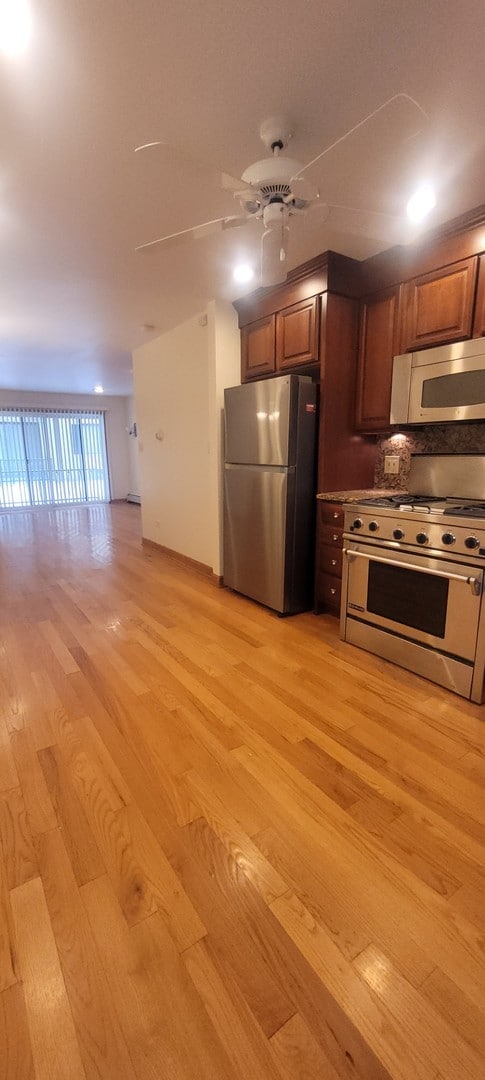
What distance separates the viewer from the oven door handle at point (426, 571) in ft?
6.48

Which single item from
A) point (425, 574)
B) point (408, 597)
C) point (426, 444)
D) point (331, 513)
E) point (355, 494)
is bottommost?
point (408, 597)

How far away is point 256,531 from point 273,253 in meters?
1.83

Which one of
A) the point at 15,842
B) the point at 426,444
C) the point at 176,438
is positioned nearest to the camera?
the point at 15,842

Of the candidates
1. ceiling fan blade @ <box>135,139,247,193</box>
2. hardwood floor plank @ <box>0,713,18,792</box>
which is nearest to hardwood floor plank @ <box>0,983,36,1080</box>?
hardwood floor plank @ <box>0,713,18,792</box>

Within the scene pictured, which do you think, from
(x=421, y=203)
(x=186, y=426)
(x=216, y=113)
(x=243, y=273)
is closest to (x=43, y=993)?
A: (x=216, y=113)

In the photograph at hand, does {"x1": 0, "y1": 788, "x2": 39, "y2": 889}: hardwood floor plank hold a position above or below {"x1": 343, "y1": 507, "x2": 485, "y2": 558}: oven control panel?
below

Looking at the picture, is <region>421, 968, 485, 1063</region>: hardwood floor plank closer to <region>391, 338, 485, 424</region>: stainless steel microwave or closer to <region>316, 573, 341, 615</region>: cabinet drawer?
<region>316, 573, 341, 615</region>: cabinet drawer

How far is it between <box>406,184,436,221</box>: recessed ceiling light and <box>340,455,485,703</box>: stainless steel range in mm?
1286

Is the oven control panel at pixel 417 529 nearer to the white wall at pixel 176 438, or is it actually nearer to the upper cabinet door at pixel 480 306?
the upper cabinet door at pixel 480 306

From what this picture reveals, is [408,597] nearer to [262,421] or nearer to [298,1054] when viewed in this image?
[262,421]

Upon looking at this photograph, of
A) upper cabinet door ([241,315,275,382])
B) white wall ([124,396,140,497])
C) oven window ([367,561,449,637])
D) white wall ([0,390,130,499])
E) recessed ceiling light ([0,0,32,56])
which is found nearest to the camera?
recessed ceiling light ([0,0,32,56])

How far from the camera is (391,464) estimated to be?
9.95 ft

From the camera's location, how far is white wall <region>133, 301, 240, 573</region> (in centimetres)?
359

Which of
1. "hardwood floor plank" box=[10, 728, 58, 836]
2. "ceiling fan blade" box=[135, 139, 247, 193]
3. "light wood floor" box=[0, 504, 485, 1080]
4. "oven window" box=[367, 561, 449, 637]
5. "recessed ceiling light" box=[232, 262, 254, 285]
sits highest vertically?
"recessed ceiling light" box=[232, 262, 254, 285]
